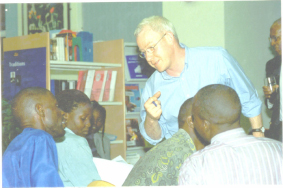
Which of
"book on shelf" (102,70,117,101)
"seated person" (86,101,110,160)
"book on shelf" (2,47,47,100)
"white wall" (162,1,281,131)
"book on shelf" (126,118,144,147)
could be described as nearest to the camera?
"white wall" (162,1,281,131)

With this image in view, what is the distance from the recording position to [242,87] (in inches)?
53.3

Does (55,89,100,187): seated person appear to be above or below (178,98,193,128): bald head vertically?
below

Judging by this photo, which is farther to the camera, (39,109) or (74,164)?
(74,164)

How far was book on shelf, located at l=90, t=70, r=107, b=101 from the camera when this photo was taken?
228 centimetres

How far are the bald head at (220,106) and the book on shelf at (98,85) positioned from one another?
129 centimetres

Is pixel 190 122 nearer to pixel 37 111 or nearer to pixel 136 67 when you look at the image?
pixel 37 111

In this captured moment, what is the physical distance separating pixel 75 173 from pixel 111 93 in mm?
1311

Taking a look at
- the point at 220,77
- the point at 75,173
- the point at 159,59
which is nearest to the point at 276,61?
the point at 220,77

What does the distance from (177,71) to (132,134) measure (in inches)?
57.0

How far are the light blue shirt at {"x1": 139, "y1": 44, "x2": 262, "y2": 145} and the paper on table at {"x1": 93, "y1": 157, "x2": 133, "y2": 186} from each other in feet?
0.74

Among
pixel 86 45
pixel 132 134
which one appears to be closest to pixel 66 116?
pixel 86 45

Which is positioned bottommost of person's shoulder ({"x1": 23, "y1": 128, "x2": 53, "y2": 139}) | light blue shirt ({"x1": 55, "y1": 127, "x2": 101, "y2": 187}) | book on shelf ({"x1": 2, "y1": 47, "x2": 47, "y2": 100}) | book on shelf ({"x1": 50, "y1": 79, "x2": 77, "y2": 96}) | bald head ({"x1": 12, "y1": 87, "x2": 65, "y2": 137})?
light blue shirt ({"x1": 55, "y1": 127, "x2": 101, "y2": 187})

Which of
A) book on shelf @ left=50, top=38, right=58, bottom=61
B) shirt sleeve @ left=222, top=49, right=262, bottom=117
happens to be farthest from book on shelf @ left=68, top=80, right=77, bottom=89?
shirt sleeve @ left=222, top=49, right=262, bottom=117

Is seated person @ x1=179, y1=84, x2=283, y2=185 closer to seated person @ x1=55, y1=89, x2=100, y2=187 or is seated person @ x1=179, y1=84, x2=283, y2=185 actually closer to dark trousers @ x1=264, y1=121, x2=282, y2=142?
dark trousers @ x1=264, y1=121, x2=282, y2=142
